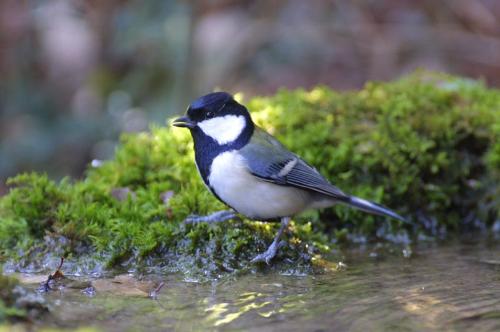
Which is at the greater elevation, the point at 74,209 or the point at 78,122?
the point at 78,122

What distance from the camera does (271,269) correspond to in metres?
3.37

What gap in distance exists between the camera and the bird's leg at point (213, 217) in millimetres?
3516

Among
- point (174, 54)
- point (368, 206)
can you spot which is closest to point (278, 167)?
point (368, 206)

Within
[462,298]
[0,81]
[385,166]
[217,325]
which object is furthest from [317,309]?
[0,81]

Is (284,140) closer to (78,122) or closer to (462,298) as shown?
(462,298)

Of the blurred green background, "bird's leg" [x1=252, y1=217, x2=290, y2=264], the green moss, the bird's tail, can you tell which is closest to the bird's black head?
the green moss

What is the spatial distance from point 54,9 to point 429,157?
4316mm

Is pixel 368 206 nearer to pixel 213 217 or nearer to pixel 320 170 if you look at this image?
pixel 320 170

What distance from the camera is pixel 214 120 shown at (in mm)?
3600

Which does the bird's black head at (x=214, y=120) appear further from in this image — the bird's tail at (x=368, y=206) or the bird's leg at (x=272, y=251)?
the bird's tail at (x=368, y=206)

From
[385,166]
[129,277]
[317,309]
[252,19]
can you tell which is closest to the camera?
[317,309]

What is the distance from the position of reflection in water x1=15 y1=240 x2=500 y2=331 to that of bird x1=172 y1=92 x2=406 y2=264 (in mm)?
391

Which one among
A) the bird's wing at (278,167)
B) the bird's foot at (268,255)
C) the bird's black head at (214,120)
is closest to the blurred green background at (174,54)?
the bird's black head at (214,120)

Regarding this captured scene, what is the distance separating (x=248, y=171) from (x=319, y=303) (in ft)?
3.13
